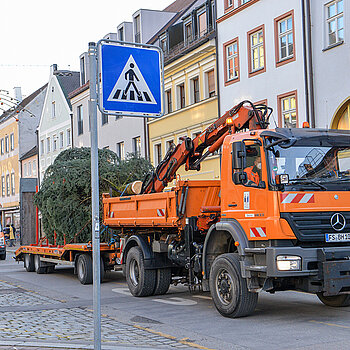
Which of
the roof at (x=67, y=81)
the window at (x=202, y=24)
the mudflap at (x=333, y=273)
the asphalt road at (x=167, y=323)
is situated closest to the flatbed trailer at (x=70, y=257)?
the asphalt road at (x=167, y=323)

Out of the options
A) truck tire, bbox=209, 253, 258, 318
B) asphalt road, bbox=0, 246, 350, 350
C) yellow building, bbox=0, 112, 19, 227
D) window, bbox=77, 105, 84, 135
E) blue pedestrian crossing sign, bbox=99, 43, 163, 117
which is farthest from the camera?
yellow building, bbox=0, 112, 19, 227

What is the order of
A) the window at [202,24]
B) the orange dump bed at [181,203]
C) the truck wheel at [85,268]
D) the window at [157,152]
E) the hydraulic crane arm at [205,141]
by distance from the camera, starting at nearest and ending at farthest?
the hydraulic crane arm at [205,141] → the orange dump bed at [181,203] → the truck wheel at [85,268] → the window at [202,24] → the window at [157,152]

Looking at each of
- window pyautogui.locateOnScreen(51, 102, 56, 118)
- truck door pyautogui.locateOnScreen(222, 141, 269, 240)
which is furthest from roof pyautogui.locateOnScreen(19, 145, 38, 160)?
truck door pyautogui.locateOnScreen(222, 141, 269, 240)

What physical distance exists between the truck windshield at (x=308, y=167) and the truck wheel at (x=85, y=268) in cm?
792

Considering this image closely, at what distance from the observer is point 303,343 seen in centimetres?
814

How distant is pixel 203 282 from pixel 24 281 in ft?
26.8

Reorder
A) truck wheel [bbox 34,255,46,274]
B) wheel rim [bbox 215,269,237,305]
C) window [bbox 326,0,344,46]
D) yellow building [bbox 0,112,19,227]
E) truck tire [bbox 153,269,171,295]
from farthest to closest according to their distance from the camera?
yellow building [bbox 0,112,19,227], window [bbox 326,0,344,46], truck wheel [bbox 34,255,46,274], truck tire [bbox 153,269,171,295], wheel rim [bbox 215,269,237,305]

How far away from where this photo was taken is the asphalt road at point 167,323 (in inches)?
325

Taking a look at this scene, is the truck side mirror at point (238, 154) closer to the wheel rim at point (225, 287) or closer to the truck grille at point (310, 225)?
the truck grille at point (310, 225)

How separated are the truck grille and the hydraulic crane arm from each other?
232cm

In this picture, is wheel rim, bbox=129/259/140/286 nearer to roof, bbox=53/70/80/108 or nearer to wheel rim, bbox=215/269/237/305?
wheel rim, bbox=215/269/237/305

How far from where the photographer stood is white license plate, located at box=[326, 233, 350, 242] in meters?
9.58

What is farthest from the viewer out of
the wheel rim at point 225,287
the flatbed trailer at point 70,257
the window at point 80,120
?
the window at point 80,120

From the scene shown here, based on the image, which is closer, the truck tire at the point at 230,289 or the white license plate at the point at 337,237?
the white license plate at the point at 337,237
